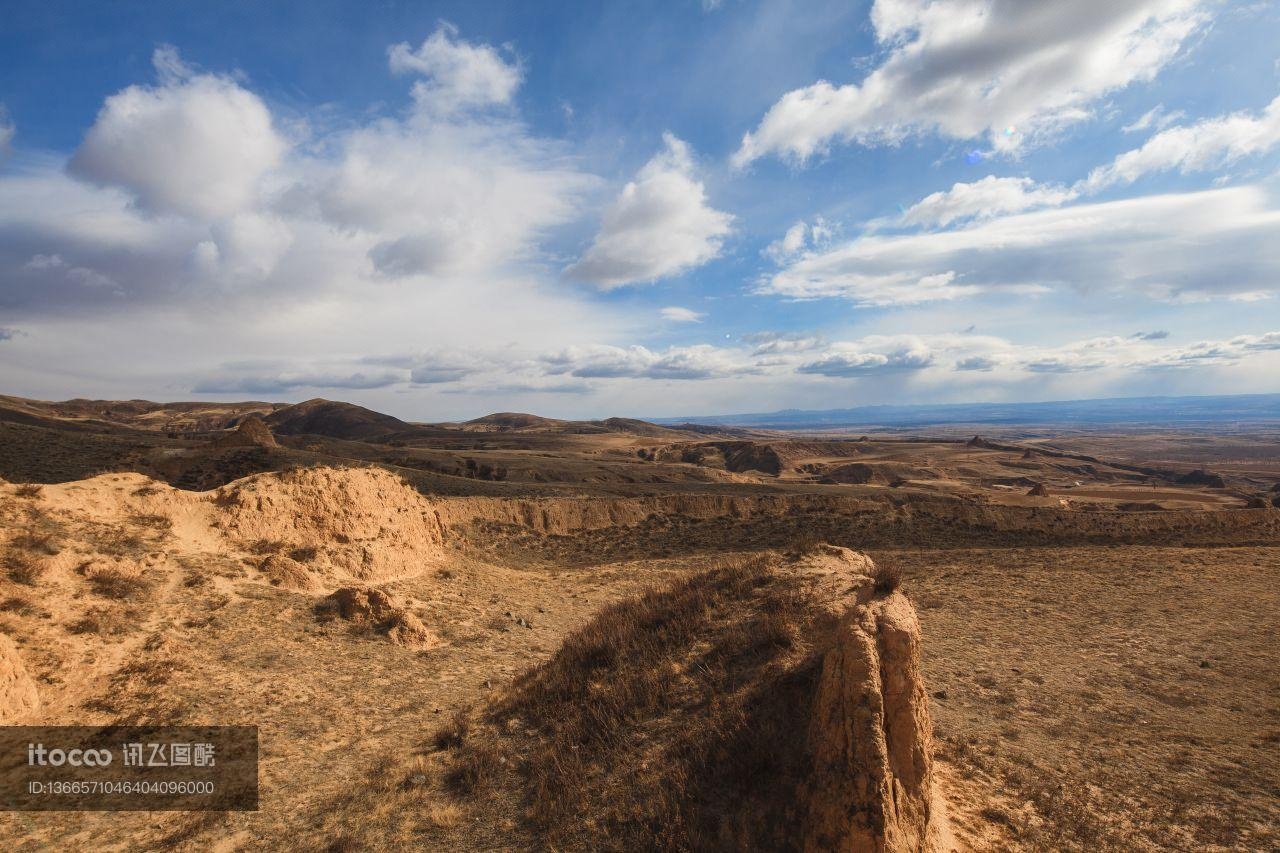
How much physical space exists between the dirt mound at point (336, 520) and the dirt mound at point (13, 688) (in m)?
7.10

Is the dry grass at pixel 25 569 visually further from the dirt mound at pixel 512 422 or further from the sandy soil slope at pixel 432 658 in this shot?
the dirt mound at pixel 512 422

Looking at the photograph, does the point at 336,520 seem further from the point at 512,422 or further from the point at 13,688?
the point at 512,422

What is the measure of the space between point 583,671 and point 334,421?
4052 inches

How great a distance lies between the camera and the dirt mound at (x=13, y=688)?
26.5ft

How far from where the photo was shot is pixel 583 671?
32.6 feet

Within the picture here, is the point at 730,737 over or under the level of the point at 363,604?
over

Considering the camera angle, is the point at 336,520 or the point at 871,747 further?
the point at 336,520

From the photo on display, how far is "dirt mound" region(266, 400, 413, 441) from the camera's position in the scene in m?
93.8

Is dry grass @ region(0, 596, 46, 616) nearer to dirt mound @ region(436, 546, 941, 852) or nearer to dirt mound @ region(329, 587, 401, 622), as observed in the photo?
dirt mound @ region(329, 587, 401, 622)

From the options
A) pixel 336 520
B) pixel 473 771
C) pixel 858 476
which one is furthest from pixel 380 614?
pixel 858 476

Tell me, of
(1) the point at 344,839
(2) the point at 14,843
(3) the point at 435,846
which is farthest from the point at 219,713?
(3) the point at 435,846

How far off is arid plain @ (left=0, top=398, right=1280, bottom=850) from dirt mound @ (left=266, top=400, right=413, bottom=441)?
72.2 metres

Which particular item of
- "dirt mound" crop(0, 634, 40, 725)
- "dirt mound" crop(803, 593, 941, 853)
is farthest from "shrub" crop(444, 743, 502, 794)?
"dirt mound" crop(0, 634, 40, 725)

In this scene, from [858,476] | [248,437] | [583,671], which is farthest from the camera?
[858,476]
